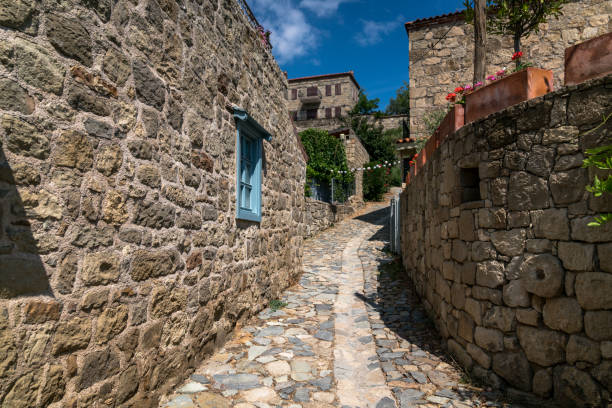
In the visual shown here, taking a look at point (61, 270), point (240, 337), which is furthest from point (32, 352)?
point (240, 337)

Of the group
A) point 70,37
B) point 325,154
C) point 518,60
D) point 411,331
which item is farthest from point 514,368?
point 325,154

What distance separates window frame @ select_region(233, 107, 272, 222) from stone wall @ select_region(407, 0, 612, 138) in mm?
8401

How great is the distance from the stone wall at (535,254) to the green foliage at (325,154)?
13001 mm

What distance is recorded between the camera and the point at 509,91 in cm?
313

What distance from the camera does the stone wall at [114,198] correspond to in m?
1.85

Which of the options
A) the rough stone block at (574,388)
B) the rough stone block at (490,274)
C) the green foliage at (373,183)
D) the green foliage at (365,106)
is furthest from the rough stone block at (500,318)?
the green foliage at (365,106)

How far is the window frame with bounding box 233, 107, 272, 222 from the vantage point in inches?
178

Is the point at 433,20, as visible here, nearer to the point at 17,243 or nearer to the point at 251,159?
the point at 251,159

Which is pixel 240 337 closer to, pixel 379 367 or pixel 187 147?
pixel 379 367

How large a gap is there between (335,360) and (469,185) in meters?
2.19

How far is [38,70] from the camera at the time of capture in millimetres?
1946

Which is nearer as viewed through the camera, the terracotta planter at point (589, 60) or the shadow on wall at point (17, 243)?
the shadow on wall at point (17, 243)

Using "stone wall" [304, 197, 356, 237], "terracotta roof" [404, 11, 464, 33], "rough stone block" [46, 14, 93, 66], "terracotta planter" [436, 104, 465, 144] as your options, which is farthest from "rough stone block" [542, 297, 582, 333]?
"terracotta roof" [404, 11, 464, 33]

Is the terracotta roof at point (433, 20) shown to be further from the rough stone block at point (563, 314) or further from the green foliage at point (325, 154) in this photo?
the rough stone block at point (563, 314)
